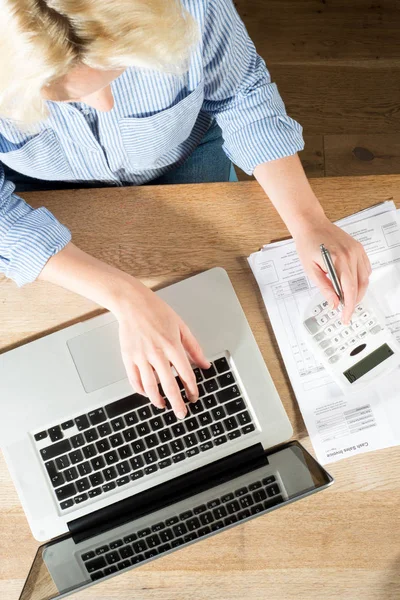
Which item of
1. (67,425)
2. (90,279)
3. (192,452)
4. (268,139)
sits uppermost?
(268,139)

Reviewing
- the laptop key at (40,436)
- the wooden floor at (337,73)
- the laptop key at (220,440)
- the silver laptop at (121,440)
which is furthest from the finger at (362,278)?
the wooden floor at (337,73)

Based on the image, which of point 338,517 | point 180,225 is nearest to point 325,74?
point 180,225

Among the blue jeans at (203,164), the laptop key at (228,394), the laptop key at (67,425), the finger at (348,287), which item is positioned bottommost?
the laptop key at (228,394)

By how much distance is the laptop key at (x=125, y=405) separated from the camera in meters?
0.78

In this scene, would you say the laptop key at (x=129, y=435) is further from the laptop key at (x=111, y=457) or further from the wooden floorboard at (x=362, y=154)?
the wooden floorboard at (x=362, y=154)

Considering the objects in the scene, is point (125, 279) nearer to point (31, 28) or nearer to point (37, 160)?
point (37, 160)

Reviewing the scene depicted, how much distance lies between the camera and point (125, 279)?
0.78 m

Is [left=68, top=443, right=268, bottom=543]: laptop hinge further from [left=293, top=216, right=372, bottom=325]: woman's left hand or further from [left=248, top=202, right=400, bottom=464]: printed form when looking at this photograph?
[left=293, top=216, right=372, bottom=325]: woman's left hand

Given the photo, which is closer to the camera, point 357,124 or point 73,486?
point 73,486

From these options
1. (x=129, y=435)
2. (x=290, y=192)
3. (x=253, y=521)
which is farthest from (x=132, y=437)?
(x=290, y=192)

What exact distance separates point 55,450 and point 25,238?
0.96ft

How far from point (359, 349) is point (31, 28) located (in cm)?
59

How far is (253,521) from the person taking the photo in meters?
0.79

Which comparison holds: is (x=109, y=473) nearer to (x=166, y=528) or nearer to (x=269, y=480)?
(x=166, y=528)
